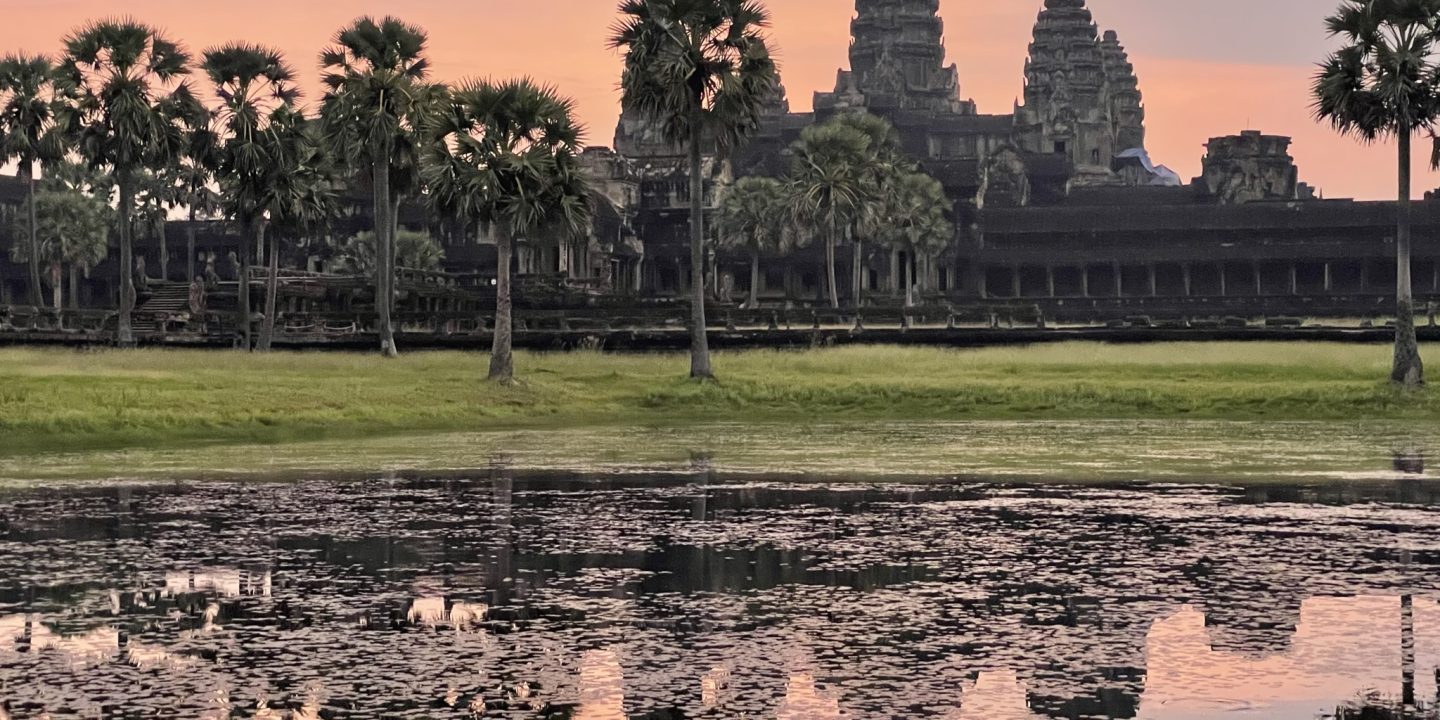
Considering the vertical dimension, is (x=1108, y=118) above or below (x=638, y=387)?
A: above

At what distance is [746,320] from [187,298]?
20619mm

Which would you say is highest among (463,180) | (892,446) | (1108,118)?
(1108,118)

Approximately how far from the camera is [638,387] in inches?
1903

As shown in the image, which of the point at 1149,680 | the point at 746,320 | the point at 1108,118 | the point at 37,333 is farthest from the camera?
the point at 1108,118

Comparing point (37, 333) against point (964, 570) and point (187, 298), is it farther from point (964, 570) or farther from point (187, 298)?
point (964, 570)

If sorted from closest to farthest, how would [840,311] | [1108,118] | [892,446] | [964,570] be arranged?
[964,570] → [892,446] → [840,311] → [1108,118]

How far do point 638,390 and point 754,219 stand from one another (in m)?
61.3

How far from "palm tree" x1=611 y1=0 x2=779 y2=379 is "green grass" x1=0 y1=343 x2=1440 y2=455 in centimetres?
522

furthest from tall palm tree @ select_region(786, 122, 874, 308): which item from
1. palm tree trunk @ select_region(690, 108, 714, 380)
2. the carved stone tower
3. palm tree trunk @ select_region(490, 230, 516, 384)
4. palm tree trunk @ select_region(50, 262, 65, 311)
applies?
the carved stone tower

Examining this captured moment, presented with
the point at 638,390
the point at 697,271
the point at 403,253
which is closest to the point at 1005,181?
the point at 403,253

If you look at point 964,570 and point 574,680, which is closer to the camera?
point 574,680

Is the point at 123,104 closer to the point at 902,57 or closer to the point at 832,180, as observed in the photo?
the point at 832,180

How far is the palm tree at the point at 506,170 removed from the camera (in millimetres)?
48281

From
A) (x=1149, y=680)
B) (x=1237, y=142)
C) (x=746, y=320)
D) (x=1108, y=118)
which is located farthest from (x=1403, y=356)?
(x=1108, y=118)
